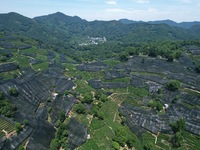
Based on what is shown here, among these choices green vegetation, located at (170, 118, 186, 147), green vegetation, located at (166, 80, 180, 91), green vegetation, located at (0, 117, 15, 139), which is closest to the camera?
green vegetation, located at (0, 117, 15, 139)

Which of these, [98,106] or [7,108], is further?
[98,106]

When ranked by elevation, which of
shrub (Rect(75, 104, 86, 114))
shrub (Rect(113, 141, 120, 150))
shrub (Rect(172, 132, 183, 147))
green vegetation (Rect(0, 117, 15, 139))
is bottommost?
shrub (Rect(172, 132, 183, 147))

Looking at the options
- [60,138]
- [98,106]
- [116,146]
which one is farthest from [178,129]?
[60,138]

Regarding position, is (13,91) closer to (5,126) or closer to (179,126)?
(5,126)

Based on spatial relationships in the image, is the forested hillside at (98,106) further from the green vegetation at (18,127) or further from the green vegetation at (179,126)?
the green vegetation at (18,127)

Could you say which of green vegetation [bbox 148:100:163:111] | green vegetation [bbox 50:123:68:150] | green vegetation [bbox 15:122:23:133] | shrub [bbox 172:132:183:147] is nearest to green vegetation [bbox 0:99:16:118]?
green vegetation [bbox 15:122:23:133]

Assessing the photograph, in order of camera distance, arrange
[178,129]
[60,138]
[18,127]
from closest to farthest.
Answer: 1. [18,127]
2. [60,138]
3. [178,129]

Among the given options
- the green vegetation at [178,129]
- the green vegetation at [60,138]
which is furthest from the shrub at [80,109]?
the green vegetation at [178,129]

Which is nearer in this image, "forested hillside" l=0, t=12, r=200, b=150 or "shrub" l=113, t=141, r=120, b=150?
"shrub" l=113, t=141, r=120, b=150

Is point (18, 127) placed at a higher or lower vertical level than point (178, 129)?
higher

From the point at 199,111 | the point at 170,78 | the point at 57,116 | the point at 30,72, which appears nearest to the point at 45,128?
the point at 57,116

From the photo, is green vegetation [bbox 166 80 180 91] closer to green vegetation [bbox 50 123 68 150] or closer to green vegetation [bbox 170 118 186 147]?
green vegetation [bbox 170 118 186 147]

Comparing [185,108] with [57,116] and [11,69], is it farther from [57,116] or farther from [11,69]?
[11,69]
